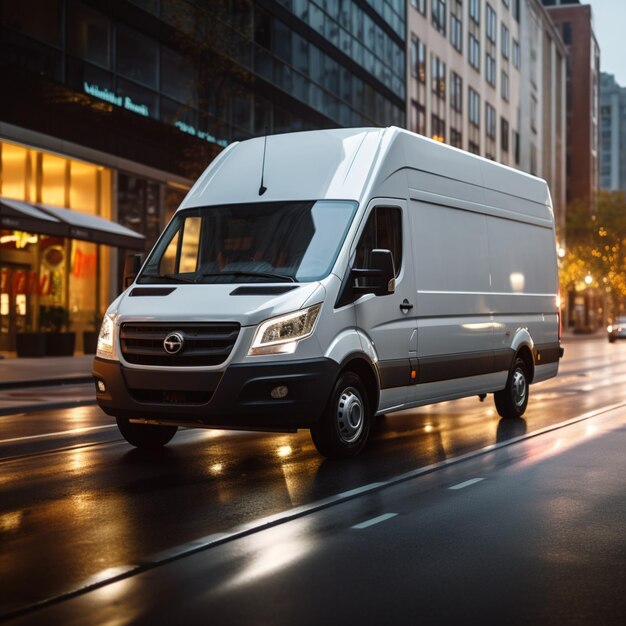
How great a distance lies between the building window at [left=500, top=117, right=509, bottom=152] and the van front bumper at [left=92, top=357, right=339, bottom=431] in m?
66.3

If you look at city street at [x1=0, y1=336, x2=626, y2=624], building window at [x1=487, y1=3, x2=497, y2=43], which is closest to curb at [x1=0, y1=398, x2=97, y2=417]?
city street at [x1=0, y1=336, x2=626, y2=624]

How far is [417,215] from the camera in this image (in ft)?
34.5

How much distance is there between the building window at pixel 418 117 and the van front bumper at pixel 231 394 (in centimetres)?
4598

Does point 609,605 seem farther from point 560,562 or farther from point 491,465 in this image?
→ point 491,465

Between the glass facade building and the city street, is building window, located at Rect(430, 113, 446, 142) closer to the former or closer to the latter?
the glass facade building

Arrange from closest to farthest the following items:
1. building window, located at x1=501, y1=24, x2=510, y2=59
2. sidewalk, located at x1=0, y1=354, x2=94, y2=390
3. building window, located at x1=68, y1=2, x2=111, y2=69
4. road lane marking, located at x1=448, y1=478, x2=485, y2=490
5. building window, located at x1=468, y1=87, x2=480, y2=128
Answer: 1. road lane marking, located at x1=448, y1=478, x2=485, y2=490
2. sidewalk, located at x1=0, y1=354, x2=94, y2=390
3. building window, located at x1=68, y1=2, x2=111, y2=69
4. building window, located at x1=468, y1=87, x2=480, y2=128
5. building window, located at x1=501, y1=24, x2=510, y2=59

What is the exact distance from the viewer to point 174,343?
8617mm

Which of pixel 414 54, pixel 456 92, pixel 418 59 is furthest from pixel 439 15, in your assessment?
pixel 414 54

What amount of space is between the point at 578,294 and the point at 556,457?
305 feet

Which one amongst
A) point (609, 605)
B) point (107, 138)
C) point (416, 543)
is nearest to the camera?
point (609, 605)

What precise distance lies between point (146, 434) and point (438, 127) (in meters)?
50.4

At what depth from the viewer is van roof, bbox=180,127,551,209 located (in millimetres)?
9731

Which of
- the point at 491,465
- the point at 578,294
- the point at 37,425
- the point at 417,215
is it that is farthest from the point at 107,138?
the point at 578,294

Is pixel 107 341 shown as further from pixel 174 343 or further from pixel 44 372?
pixel 44 372
